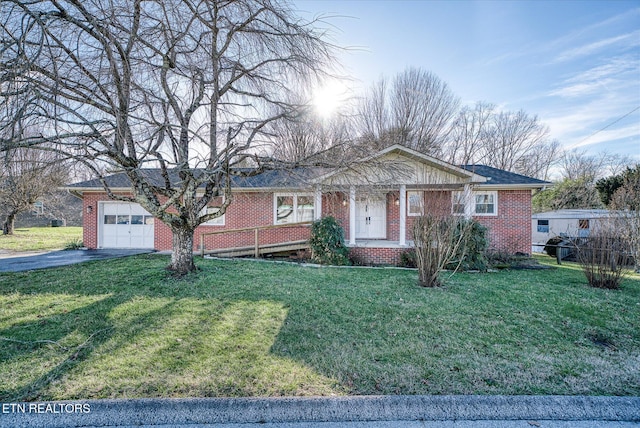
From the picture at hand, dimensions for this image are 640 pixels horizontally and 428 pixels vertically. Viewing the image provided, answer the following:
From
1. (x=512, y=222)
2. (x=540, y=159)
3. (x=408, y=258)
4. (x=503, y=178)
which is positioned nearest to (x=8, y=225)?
(x=408, y=258)

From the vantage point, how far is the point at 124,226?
1349 cm

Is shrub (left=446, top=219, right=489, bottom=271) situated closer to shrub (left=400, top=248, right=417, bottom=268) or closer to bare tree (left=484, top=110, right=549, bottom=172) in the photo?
shrub (left=400, top=248, right=417, bottom=268)

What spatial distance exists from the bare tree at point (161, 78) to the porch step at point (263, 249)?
3.92 meters

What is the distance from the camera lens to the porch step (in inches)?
438

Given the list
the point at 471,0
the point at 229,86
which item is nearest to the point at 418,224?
the point at 229,86

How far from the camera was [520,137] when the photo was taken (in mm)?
28375

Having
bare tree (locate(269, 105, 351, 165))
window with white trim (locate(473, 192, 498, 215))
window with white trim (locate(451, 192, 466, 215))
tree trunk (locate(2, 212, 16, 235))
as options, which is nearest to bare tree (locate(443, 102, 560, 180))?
window with white trim (locate(473, 192, 498, 215))

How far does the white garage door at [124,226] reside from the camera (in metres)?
13.4

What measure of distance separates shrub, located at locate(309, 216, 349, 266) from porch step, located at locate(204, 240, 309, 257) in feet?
3.73

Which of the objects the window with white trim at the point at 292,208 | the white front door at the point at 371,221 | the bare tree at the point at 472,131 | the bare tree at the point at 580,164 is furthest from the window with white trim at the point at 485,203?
the bare tree at the point at 580,164

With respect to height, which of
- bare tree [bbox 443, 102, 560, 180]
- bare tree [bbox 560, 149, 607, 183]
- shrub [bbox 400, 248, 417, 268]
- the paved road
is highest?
bare tree [bbox 443, 102, 560, 180]

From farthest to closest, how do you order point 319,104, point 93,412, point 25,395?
1. point 319,104
2. point 25,395
3. point 93,412

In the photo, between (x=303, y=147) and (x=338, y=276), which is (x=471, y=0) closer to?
(x=303, y=147)

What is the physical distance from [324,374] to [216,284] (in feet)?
14.2
